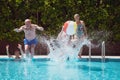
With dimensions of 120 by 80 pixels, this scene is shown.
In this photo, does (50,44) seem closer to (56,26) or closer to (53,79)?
(56,26)

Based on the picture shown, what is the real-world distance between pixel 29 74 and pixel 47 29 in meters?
6.37

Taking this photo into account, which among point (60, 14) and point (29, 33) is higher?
point (60, 14)

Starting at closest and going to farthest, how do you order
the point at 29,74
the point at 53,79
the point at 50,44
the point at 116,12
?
the point at 53,79 < the point at 29,74 < the point at 50,44 < the point at 116,12

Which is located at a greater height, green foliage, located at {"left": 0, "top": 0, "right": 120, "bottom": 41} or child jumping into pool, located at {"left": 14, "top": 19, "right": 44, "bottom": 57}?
green foliage, located at {"left": 0, "top": 0, "right": 120, "bottom": 41}

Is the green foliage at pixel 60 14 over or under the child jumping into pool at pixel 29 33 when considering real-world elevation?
over

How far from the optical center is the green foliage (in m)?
A: 14.7

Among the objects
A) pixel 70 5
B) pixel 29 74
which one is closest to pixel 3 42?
pixel 70 5

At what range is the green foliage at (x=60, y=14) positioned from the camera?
14.7 m

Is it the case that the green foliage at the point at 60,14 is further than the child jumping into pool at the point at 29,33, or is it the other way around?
the green foliage at the point at 60,14

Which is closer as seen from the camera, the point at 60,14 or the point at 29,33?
the point at 29,33

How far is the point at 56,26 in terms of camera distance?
1477cm

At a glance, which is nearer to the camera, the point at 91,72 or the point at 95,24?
the point at 91,72

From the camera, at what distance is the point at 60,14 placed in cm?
1488

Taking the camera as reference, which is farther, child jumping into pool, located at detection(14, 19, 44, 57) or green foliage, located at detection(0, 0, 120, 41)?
green foliage, located at detection(0, 0, 120, 41)
